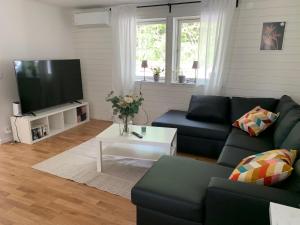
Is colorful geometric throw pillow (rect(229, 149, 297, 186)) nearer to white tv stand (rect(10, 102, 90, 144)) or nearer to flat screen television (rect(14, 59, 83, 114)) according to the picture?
white tv stand (rect(10, 102, 90, 144))

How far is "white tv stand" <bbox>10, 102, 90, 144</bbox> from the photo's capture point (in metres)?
3.64

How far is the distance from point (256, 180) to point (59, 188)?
203 cm

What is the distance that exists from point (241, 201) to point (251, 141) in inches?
58.3

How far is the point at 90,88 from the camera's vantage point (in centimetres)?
498

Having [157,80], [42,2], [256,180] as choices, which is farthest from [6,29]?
[256,180]

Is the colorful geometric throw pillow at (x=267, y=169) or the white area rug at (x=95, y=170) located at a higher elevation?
the colorful geometric throw pillow at (x=267, y=169)

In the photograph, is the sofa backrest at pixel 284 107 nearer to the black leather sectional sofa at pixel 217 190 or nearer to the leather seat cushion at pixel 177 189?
the black leather sectional sofa at pixel 217 190

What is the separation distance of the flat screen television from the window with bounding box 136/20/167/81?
53.0 inches

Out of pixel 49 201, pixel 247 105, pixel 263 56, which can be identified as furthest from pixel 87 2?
pixel 49 201

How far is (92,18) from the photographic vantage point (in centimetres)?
439

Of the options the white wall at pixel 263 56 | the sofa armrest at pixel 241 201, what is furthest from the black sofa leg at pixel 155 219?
the white wall at pixel 263 56

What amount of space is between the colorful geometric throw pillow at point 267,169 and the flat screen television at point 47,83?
345cm

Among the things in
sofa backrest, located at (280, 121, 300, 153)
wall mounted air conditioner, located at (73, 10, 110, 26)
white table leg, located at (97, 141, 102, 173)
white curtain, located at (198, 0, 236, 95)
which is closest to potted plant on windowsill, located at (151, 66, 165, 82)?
white curtain, located at (198, 0, 236, 95)

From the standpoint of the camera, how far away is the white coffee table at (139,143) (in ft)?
8.62
